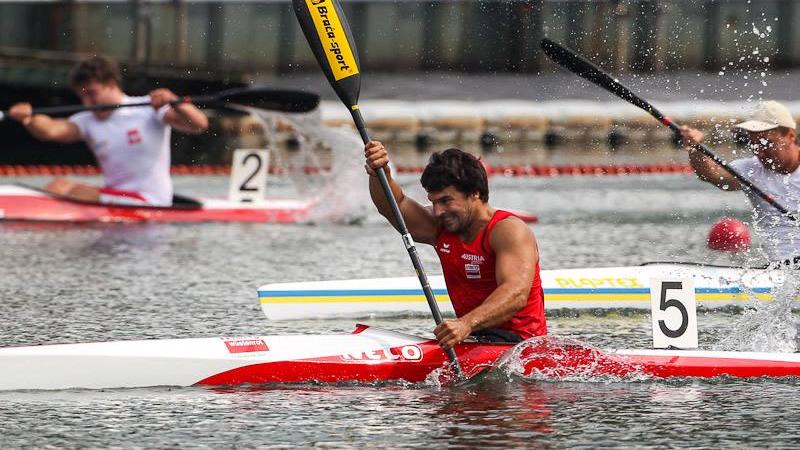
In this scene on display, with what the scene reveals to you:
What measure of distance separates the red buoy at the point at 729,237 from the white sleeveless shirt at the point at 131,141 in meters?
5.02

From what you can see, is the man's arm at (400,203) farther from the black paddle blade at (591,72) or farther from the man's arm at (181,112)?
the man's arm at (181,112)

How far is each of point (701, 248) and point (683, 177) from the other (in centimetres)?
748

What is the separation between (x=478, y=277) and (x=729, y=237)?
16.8 feet

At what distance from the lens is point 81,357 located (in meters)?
7.69

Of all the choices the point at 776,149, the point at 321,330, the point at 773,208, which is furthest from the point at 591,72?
the point at 321,330

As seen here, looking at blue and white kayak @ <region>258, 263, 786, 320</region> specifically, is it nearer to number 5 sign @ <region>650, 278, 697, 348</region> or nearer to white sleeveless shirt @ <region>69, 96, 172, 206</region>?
number 5 sign @ <region>650, 278, 697, 348</region>

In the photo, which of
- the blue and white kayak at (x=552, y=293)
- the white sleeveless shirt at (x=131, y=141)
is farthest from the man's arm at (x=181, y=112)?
the blue and white kayak at (x=552, y=293)

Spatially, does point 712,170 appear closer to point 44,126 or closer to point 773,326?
point 773,326

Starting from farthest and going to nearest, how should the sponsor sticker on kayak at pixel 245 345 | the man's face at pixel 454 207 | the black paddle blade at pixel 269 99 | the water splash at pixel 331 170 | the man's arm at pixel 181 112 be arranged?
the water splash at pixel 331 170 → the black paddle blade at pixel 269 99 → the man's arm at pixel 181 112 → the sponsor sticker on kayak at pixel 245 345 → the man's face at pixel 454 207

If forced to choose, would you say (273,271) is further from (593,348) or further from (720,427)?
(720,427)

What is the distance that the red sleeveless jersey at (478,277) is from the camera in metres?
7.82

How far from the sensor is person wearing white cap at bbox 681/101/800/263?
10.1m

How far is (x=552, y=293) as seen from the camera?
1053 cm

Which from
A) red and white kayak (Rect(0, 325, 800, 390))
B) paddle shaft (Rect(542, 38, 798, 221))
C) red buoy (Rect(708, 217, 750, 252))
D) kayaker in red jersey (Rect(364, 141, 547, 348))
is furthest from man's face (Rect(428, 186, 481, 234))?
red buoy (Rect(708, 217, 750, 252))
